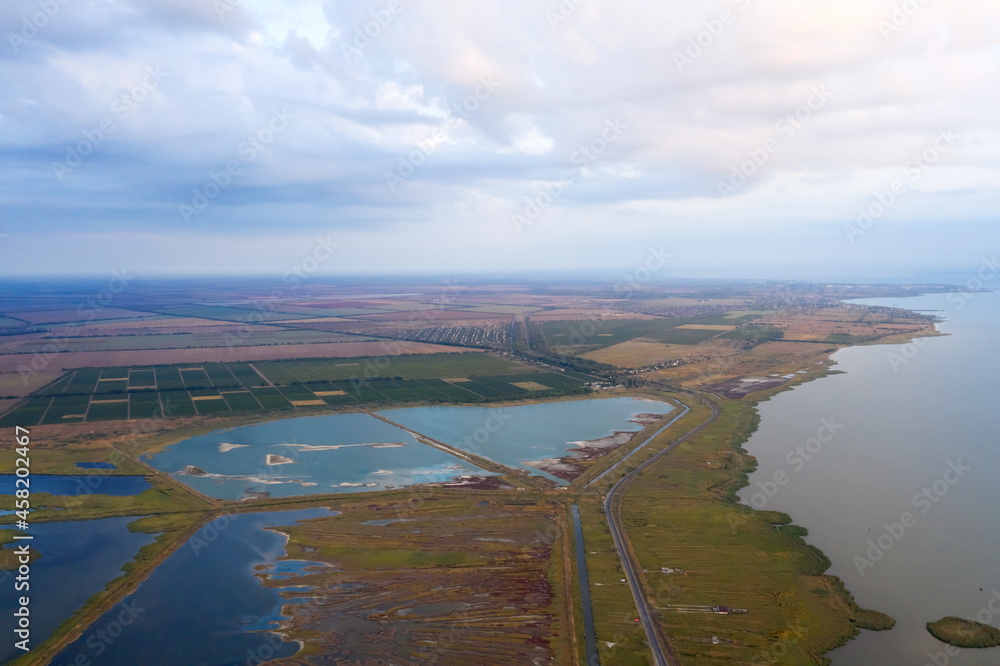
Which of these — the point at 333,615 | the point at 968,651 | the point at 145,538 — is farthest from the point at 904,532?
the point at 145,538

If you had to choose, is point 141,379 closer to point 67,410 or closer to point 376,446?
point 67,410

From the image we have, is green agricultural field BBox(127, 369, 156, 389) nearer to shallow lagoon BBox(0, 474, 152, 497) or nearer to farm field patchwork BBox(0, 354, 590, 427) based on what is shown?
farm field patchwork BBox(0, 354, 590, 427)

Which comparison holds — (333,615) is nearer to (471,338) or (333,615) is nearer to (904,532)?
(904,532)

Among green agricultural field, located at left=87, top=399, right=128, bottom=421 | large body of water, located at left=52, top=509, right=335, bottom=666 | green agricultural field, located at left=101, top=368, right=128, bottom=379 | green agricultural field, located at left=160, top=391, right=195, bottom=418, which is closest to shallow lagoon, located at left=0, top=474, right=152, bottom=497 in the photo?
large body of water, located at left=52, top=509, right=335, bottom=666

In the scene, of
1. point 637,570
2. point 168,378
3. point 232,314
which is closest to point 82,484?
point 637,570

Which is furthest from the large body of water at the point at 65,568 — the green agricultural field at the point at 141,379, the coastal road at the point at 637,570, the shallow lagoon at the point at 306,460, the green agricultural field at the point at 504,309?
the green agricultural field at the point at 504,309

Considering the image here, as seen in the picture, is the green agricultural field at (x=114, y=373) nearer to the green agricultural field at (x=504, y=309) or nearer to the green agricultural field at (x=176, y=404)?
the green agricultural field at (x=176, y=404)
